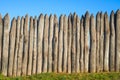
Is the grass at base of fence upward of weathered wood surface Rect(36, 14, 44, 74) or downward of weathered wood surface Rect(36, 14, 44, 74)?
downward

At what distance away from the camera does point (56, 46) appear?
16219mm

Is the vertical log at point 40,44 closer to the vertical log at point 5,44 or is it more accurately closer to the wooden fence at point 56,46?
the wooden fence at point 56,46

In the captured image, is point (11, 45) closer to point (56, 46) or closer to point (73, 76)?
point (56, 46)

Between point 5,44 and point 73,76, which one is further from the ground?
point 5,44

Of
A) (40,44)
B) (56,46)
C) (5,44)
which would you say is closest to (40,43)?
(40,44)

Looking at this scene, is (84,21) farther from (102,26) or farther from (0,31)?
(0,31)

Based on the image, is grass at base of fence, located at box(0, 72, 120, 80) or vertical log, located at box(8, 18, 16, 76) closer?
grass at base of fence, located at box(0, 72, 120, 80)

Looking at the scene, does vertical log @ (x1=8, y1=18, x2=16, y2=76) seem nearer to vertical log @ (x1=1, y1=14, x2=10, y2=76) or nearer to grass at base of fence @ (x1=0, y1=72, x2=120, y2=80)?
vertical log @ (x1=1, y1=14, x2=10, y2=76)

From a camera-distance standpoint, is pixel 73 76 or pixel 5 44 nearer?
pixel 73 76

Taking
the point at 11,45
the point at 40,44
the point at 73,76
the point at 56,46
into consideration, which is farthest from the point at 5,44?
the point at 73,76

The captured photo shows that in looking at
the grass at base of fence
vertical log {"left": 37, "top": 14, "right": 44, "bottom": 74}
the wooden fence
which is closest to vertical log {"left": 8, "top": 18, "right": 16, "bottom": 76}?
the wooden fence

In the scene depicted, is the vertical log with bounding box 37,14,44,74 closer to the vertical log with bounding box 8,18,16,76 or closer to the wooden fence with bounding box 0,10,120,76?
the wooden fence with bounding box 0,10,120,76

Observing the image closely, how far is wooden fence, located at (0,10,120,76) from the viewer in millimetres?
16203

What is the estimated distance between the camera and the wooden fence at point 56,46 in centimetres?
1620
